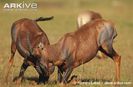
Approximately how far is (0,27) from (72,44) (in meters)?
19.2

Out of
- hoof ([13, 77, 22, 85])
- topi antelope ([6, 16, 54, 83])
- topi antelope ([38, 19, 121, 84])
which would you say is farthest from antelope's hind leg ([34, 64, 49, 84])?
hoof ([13, 77, 22, 85])

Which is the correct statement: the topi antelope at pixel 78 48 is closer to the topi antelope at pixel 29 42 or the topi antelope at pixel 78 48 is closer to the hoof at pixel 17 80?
the topi antelope at pixel 29 42

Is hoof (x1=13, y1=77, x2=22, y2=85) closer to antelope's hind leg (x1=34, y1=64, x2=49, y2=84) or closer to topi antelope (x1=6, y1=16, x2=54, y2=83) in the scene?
topi antelope (x1=6, y1=16, x2=54, y2=83)

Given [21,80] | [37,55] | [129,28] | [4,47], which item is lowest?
[129,28]

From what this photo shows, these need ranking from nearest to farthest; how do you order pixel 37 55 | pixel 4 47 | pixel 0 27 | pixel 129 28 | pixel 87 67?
pixel 37 55
pixel 87 67
pixel 4 47
pixel 0 27
pixel 129 28

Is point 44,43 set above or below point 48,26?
above

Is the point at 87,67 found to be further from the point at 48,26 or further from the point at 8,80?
the point at 48,26

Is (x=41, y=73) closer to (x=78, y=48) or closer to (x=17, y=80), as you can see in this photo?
(x=17, y=80)

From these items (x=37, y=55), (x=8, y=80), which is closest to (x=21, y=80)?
(x=8, y=80)

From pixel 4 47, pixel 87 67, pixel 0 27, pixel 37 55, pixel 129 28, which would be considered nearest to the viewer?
pixel 37 55

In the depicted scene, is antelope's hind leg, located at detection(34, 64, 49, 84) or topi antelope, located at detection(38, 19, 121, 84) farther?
topi antelope, located at detection(38, 19, 121, 84)

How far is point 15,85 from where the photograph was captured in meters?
12.6

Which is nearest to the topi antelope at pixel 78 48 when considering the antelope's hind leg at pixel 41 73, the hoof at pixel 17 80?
the antelope's hind leg at pixel 41 73

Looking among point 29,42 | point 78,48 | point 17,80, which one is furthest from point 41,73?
point 78,48
